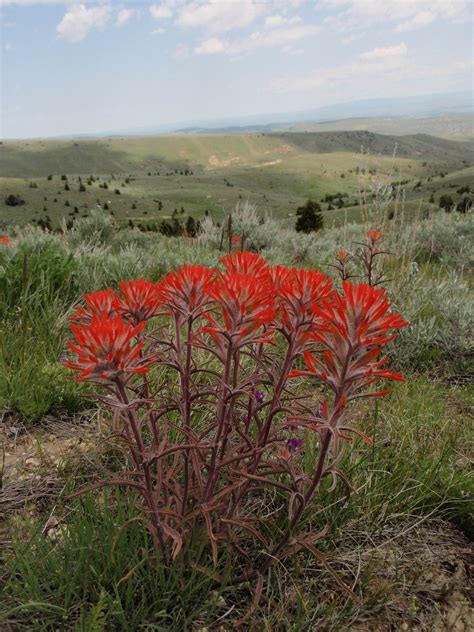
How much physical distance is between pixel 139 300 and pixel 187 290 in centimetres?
16

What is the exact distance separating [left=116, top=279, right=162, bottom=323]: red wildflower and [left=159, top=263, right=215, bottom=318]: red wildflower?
1.3 inches

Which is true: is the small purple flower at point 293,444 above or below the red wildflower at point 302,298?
below

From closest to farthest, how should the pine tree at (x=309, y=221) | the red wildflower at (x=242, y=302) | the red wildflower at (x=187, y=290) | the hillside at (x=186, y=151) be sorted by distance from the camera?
1. the red wildflower at (x=242, y=302)
2. the red wildflower at (x=187, y=290)
3. the pine tree at (x=309, y=221)
4. the hillside at (x=186, y=151)

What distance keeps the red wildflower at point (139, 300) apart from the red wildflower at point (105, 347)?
30 centimetres

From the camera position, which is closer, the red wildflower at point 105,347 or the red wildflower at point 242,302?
the red wildflower at point 105,347

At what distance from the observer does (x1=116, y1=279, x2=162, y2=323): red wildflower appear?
1.34 metres

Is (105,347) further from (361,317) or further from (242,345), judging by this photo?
(361,317)

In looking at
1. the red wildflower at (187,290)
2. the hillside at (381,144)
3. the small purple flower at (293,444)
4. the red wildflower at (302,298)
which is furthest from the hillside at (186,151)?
the red wildflower at (302,298)

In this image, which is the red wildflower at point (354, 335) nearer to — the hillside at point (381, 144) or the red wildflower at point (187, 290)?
the red wildflower at point (187, 290)

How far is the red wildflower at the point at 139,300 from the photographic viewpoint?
1.34 metres

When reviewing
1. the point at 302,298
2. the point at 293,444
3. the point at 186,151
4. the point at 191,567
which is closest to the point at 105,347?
the point at 302,298

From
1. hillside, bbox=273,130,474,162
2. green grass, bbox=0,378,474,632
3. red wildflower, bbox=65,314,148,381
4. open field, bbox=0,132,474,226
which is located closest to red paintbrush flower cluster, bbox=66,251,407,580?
red wildflower, bbox=65,314,148,381

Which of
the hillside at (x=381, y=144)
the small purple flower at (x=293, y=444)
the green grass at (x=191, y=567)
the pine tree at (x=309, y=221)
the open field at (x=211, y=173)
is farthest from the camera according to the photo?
the hillside at (x=381, y=144)

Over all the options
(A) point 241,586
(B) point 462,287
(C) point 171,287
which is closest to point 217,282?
(C) point 171,287
